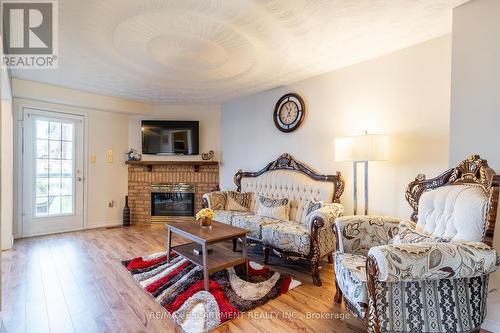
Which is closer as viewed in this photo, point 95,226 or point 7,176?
point 7,176

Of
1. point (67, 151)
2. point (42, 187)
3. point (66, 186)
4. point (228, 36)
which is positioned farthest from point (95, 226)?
point (228, 36)

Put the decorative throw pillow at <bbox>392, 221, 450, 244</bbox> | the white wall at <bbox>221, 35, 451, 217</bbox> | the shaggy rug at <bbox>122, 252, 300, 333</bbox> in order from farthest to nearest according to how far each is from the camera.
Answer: the white wall at <bbox>221, 35, 451, 217</bbox>, the shaggy rug at <bbox>122, 252, 300, 333</bbox>, the decorative throw pillow at <bbox>392, 221, 450, 244</bbox>

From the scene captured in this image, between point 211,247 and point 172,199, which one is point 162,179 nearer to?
point 172,199

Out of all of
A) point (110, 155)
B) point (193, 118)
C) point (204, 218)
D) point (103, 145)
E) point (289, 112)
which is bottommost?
point (204, 218)

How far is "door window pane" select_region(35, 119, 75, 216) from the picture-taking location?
13.4ft

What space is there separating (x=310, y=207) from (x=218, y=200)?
1.42m

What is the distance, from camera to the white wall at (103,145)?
168 inches

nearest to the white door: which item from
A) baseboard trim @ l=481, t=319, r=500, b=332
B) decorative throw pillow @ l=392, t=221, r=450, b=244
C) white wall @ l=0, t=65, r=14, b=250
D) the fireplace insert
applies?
white wall @ l=0, t=65, r=14, b=250

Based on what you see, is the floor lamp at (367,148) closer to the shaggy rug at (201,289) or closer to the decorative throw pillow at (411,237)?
the decorative throw pillow at (411,237)

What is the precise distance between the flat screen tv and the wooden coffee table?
2302 mm

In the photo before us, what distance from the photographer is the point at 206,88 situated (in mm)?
4012

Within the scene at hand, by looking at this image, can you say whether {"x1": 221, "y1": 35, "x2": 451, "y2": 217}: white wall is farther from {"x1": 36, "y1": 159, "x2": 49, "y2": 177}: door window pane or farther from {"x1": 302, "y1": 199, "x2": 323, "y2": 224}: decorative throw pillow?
{"x1": 36, "y1": 159, "x2": 49, "y2": 177}: door window pane

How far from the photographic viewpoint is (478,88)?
→ 73.7 inches

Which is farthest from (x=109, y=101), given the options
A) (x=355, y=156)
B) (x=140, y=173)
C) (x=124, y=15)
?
(x=355, y=156)
